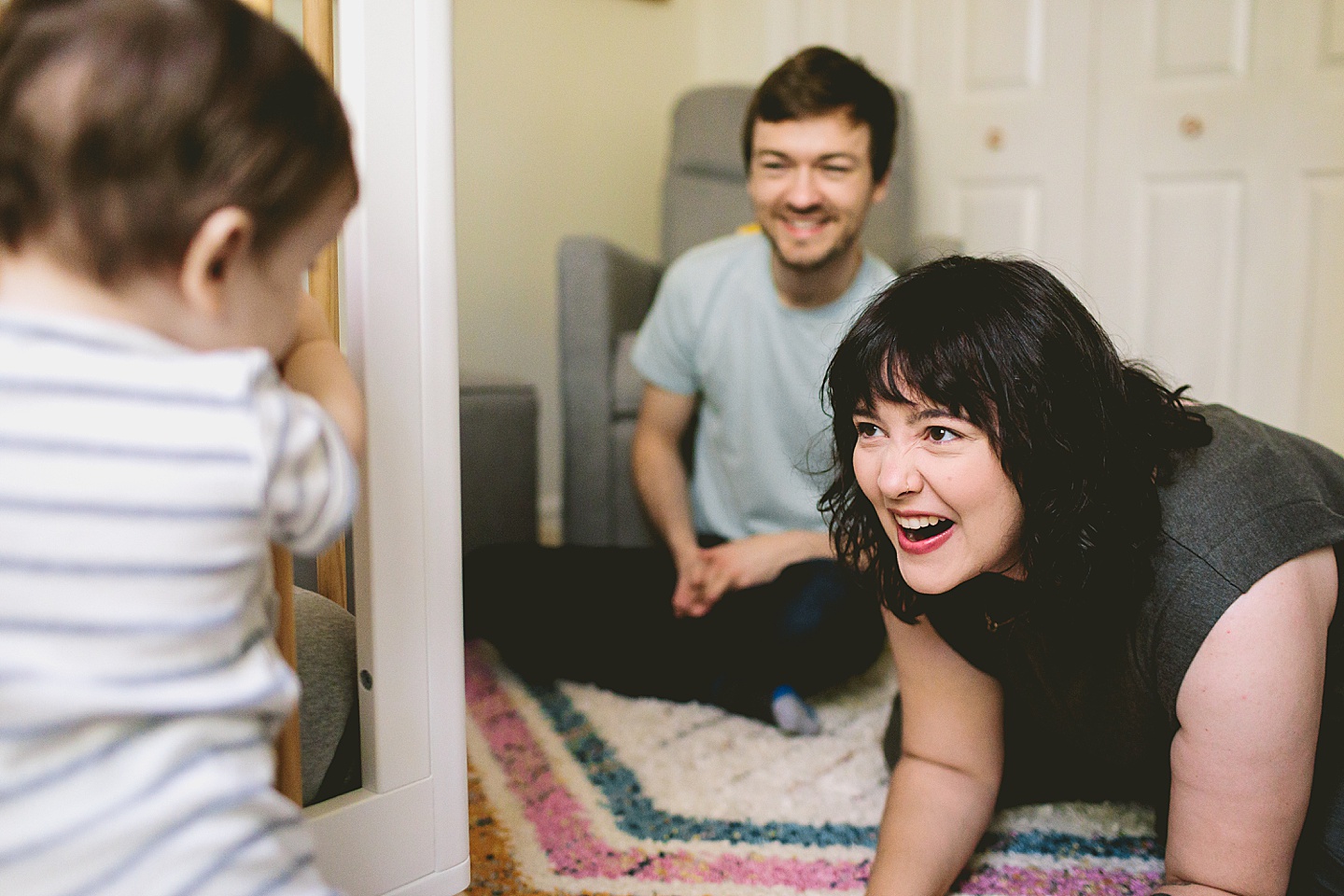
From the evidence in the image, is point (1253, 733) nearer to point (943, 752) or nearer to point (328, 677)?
point (943, 752)

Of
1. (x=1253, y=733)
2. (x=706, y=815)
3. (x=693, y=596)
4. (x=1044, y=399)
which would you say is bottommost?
(x=706, y=815)

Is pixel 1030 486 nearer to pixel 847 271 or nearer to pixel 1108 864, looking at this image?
pixel 1108 864

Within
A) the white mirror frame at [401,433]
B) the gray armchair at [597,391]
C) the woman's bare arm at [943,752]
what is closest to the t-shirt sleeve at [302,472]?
the white mirror frame at [401,433]

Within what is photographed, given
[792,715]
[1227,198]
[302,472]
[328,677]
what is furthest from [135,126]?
[1227,198]

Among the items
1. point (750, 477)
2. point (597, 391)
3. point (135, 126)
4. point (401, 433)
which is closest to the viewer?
point (135, 126)

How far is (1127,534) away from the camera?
2.66 ft

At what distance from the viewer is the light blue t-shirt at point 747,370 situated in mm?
1540

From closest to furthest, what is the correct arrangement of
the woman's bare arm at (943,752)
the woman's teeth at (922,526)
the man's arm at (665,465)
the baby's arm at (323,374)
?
1. the baby's arm at (323,374)
2. the woman's teeth at (922,526)
3. the woman's bare arm at (943,752)
4. the man's arm at (665,465)

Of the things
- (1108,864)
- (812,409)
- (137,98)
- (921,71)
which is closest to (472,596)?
(812,409)

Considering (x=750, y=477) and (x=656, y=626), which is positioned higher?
(x=750, y=477)

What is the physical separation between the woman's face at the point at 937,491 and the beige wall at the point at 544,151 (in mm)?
1518

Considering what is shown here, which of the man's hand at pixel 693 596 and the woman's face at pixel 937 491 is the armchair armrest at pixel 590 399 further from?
the woman's face at pixel 937 491

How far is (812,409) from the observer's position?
1523mm

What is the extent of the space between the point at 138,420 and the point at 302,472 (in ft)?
0.24
